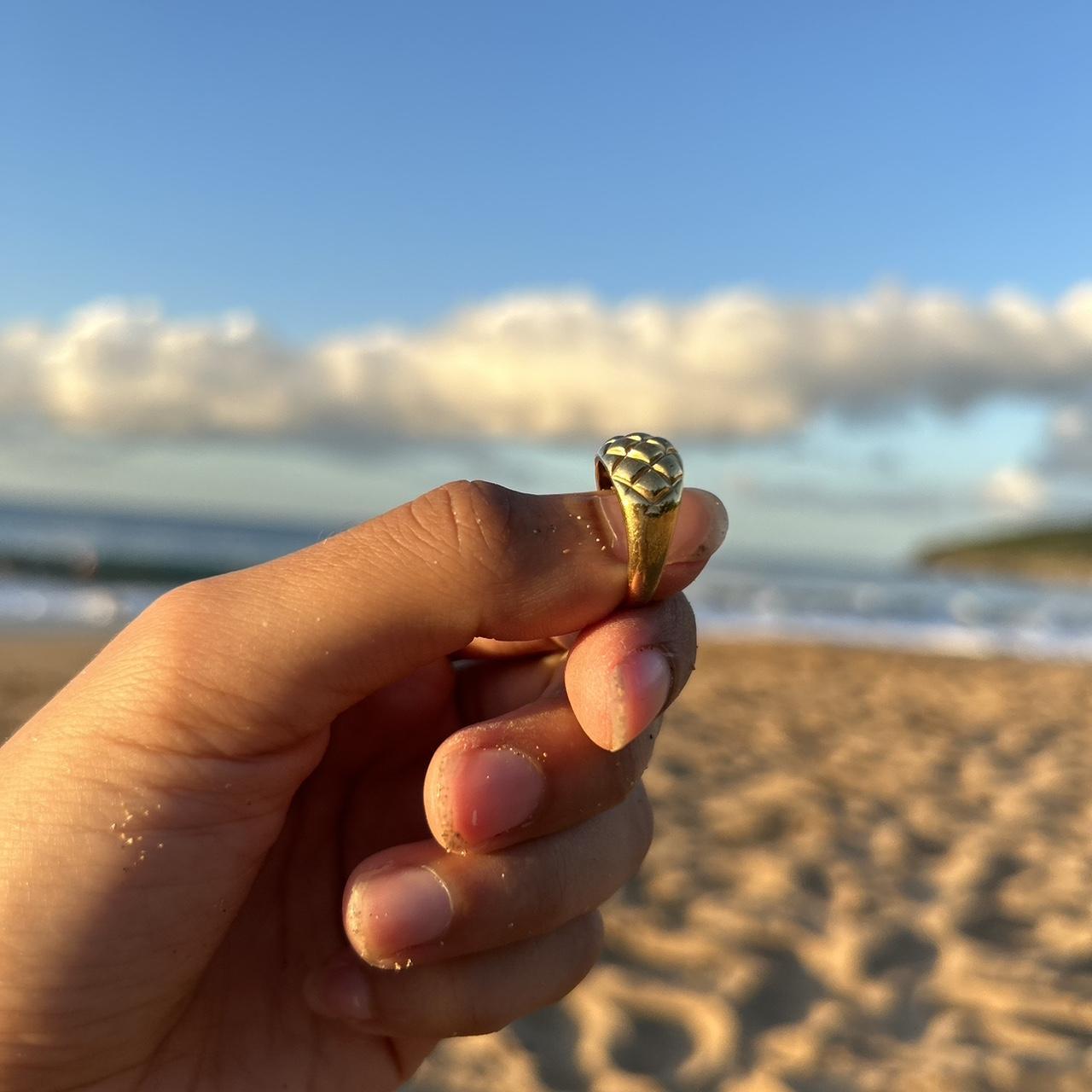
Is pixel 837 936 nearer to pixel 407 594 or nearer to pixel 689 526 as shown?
pixel 689 526

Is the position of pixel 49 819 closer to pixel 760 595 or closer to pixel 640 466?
pixel 640 466

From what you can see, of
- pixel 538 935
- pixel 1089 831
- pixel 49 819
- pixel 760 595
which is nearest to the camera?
pixel 49 819

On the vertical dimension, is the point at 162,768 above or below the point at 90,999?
above

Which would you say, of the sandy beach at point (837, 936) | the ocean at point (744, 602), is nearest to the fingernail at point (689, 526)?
the sandy beach at point (837, 936)

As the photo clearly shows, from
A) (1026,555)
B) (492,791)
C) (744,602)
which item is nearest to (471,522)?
(492,791)

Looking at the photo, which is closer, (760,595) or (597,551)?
(597,551)

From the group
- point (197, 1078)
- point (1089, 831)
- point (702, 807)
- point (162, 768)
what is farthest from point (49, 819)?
point (1089, 831)
